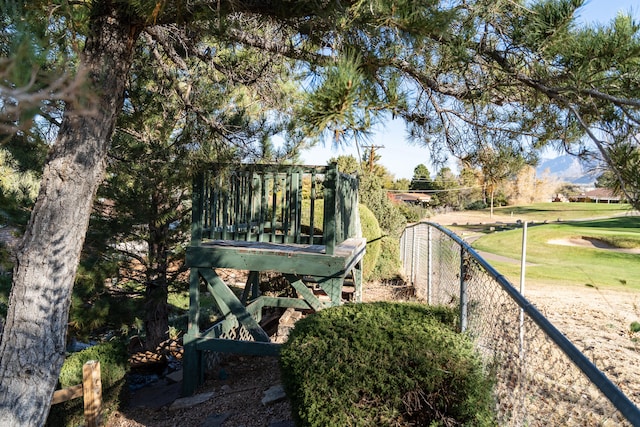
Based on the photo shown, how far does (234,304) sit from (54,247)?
223cm

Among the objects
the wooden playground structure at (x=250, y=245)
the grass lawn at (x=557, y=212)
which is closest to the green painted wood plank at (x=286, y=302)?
the wooden playground structure at (x=250, y=245)

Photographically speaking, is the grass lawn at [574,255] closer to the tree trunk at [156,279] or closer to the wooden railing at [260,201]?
the wooden railing at [260,201]

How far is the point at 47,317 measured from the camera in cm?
305

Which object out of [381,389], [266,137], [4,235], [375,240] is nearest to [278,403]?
[381,389]

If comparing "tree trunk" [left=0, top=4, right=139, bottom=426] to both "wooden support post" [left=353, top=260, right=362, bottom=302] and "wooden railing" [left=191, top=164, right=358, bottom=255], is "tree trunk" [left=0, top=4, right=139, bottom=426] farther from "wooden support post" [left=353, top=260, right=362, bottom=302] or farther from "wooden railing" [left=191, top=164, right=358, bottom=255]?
"wooden support post" [left=353, top=260, right=362, bottom=302]

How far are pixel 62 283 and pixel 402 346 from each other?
8.24 feet

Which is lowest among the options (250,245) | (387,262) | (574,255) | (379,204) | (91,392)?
(91,392)

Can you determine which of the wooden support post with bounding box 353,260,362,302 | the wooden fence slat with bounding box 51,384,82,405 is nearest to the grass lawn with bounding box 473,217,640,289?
the wooden support post with bounding box 353,260,362,302

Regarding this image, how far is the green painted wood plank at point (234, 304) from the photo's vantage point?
4852mm

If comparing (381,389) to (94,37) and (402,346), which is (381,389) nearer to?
(402,346)

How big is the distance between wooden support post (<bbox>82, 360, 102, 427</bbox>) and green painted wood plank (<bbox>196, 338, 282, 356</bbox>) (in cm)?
108

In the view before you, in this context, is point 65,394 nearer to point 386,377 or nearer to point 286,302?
point 286,302

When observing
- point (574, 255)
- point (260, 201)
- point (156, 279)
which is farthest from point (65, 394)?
point (574, 255)

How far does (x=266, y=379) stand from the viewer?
5.10 metres
